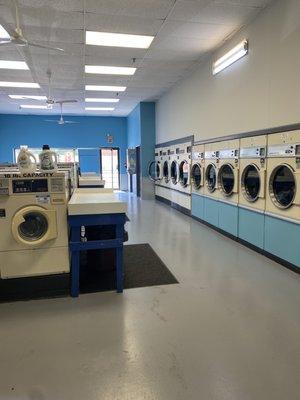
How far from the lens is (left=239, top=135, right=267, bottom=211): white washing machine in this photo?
13.5 feet

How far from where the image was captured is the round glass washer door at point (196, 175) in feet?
21.3

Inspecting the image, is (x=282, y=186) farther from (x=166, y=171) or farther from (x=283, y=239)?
(x=166, y=171)

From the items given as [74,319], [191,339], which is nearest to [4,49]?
[74,319]

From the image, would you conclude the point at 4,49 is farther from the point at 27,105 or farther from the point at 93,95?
the point at 27,105

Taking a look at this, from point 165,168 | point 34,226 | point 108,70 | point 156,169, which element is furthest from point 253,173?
point 156,169

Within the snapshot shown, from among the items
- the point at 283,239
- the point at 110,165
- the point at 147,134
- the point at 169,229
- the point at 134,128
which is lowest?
the point at 169,229

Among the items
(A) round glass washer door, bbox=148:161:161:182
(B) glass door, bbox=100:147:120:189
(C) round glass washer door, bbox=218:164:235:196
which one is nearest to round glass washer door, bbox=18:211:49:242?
(C) round glass washer door, bbox=218:164:235:196

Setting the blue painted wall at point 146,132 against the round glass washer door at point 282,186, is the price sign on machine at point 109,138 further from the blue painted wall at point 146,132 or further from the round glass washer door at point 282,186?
the round glass washer door at point 282,186

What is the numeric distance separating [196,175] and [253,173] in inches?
91.6

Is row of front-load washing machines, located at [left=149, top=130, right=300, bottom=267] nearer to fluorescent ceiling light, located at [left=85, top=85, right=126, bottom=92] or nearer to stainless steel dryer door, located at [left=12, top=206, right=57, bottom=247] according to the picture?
stainless steel dryer door, located at [left=12, top=206, right=57, bottom=247]

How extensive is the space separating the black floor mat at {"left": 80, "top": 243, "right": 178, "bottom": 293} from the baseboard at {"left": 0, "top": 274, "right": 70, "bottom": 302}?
0.21 meters

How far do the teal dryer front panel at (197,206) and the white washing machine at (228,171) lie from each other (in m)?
0.89

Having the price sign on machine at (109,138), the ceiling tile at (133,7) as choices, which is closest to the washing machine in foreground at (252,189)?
the ceiling tile at (133,7)

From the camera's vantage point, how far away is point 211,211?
5.86 meters
